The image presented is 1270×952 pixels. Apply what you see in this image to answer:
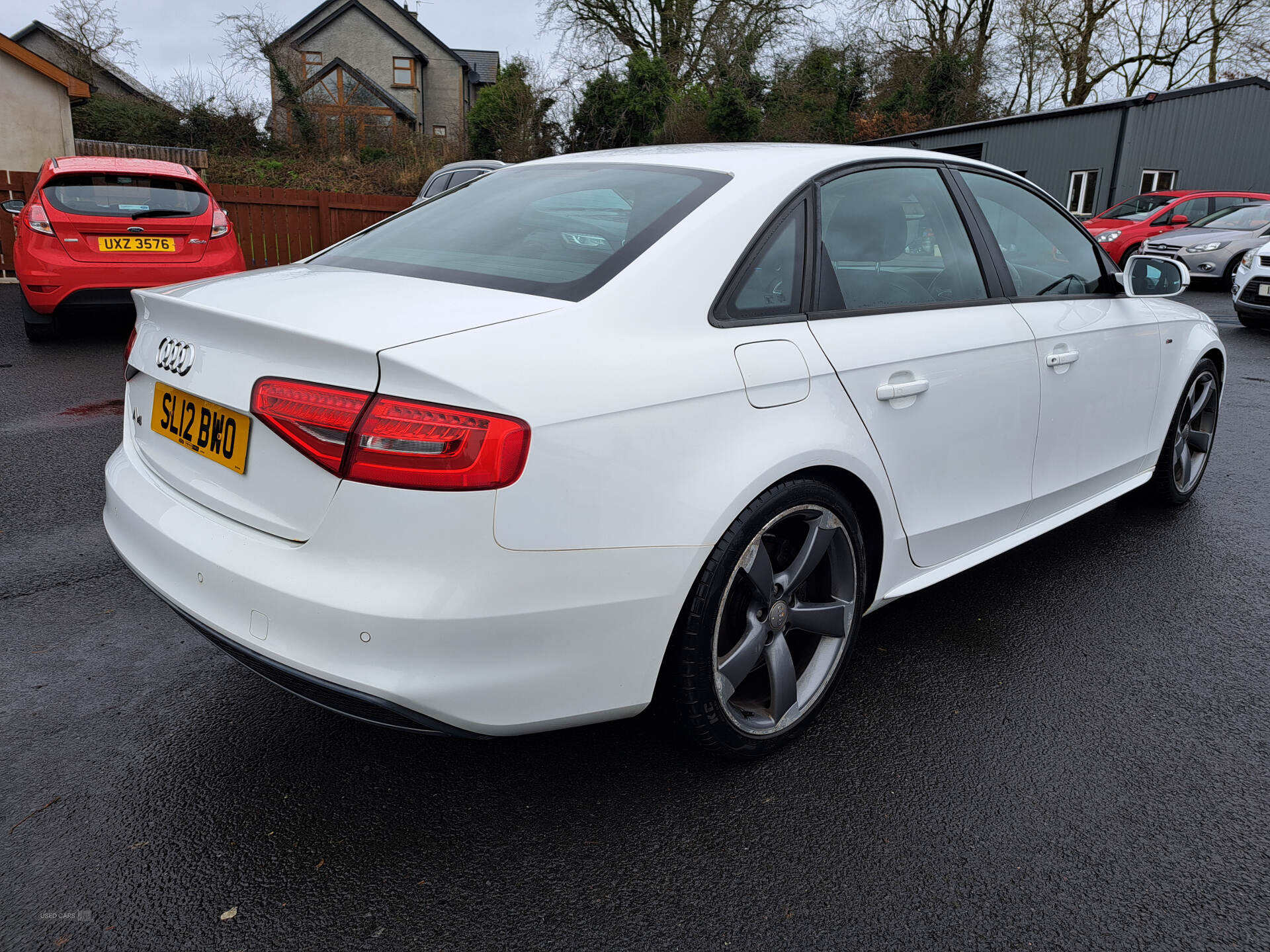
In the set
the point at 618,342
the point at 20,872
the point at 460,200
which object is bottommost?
the point at 20,872

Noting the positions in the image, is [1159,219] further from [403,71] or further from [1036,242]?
[403,71]

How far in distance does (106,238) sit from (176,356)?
6.38m

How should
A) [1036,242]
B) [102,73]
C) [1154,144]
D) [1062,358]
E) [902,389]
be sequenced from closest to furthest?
[902,389] < [1062,358] < [1036,242] < [1154,144] < [102,73]

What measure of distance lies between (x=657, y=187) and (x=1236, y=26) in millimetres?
39770

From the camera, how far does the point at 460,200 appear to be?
2889mm

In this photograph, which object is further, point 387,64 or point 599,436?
point 387,64

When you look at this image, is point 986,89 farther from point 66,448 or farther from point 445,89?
point 66,448

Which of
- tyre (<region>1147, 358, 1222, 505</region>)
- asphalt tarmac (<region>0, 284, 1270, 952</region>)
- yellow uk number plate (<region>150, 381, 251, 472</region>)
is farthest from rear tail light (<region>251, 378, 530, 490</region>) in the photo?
tyre (<region>1147, 358, 1222, 505</region>)

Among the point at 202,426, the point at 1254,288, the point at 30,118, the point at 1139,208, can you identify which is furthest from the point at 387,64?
the point at 202,426

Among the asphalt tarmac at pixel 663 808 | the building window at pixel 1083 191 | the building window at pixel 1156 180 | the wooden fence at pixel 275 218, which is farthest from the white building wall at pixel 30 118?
the building window at pixel 1156 180

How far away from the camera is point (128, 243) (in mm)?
7477

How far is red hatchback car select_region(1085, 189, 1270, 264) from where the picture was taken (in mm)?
15883

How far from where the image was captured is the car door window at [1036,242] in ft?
10.1

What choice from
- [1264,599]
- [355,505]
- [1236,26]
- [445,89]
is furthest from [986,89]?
[355,505]
